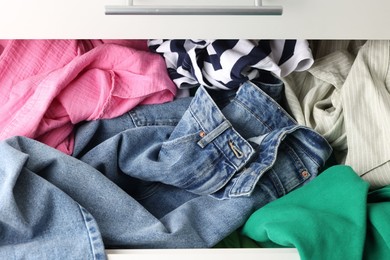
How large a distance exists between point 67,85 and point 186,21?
17 centimetres

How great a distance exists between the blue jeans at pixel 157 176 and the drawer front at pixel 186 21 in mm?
104

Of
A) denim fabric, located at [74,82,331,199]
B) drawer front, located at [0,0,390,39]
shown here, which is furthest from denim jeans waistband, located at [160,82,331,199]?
drawer front, located at [0,0,390,39]

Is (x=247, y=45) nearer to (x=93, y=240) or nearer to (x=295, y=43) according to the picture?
(x=295, y=43)

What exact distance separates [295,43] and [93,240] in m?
0.31

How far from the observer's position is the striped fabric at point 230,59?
25.2 inches

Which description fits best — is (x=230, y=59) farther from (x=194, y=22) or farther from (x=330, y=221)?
(x=330, y=221)

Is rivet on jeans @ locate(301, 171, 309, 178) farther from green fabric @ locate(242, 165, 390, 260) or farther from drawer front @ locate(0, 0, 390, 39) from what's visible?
drawer front @ locate(0, 0, 390, 39)

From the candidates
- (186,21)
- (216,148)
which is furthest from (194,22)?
(216,148)

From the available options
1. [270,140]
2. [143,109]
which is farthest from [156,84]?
[270,140]

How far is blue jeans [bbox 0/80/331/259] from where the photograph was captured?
0.53 m

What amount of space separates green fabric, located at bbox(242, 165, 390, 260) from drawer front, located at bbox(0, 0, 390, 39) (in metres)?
0.15

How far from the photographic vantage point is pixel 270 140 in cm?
62

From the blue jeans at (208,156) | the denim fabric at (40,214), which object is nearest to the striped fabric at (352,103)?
the blue jeans at (208,156)

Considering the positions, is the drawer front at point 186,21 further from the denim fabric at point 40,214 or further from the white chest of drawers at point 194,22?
the denim fabric at point 40,214
